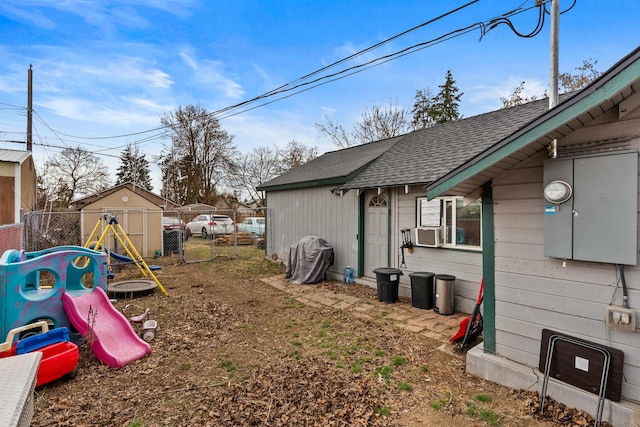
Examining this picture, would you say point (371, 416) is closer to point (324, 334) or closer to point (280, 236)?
point (324, 334)

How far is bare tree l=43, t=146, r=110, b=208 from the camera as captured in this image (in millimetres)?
22891

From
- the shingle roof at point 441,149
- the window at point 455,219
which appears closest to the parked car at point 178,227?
the shingle roof at point 441,149

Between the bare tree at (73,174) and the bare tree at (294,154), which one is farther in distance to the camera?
the bare tree at (294,154)

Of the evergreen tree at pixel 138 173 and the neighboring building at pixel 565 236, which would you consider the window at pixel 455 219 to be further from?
the evergreen tree at pixel 138 173

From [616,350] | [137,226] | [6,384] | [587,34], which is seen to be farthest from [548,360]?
[137,226]

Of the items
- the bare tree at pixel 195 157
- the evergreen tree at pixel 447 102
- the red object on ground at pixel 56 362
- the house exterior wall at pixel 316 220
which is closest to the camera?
the red object on ground at pixel 56 362

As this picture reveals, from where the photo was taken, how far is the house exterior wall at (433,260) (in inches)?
223

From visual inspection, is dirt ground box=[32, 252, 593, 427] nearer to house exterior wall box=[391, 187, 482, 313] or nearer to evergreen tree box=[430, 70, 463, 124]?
house exterior wall box=[391, 187, 482, 313]

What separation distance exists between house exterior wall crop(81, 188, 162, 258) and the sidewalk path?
719 centimetres

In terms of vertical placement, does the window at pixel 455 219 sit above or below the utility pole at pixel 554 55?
below

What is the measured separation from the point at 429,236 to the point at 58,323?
20.5 ft

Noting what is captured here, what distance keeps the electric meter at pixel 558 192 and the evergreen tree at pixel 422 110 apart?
21.7 meters

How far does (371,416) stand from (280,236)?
8811 mm

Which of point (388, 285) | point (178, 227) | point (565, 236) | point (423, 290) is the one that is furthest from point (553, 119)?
point (178, 227)
